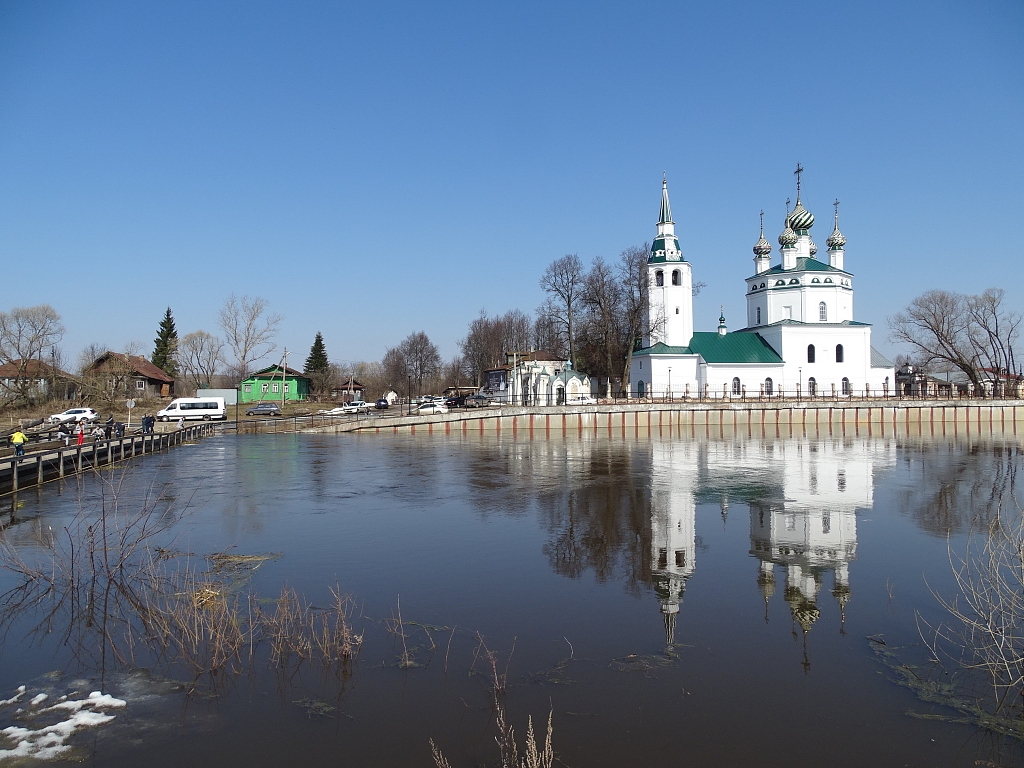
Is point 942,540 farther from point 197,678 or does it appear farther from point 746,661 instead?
point 197,678

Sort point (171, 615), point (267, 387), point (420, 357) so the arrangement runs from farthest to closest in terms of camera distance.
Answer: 1. point (420, 357)
2. point (267, 387)
3. point (171, 615)

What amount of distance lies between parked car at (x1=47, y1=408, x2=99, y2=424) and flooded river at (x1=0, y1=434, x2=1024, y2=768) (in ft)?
93.9

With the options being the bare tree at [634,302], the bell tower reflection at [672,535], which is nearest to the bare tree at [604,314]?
the bare tree at [634,302]

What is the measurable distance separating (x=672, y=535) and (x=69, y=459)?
22.4m

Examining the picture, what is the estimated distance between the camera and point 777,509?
19.4 meters

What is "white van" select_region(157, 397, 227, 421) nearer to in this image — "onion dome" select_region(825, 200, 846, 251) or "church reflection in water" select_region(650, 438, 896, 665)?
"church reflection in water" select_region(650, 438, 896, 665)

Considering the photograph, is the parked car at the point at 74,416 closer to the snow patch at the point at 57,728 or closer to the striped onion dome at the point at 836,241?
the snow patch at the point at 57,728

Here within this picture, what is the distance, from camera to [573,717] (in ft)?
25.1

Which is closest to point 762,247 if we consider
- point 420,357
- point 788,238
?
point 788,238

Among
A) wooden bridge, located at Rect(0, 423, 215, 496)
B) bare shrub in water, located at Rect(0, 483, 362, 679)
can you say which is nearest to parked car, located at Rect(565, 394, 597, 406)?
wooden bridge, located at Rect(0, 423, 215, 496)

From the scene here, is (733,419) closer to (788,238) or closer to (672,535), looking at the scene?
(788,238)

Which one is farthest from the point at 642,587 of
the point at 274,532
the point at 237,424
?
the point at 237,424

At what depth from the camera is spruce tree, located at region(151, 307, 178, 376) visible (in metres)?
81.8

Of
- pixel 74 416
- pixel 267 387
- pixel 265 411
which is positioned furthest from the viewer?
pixel 267 387
